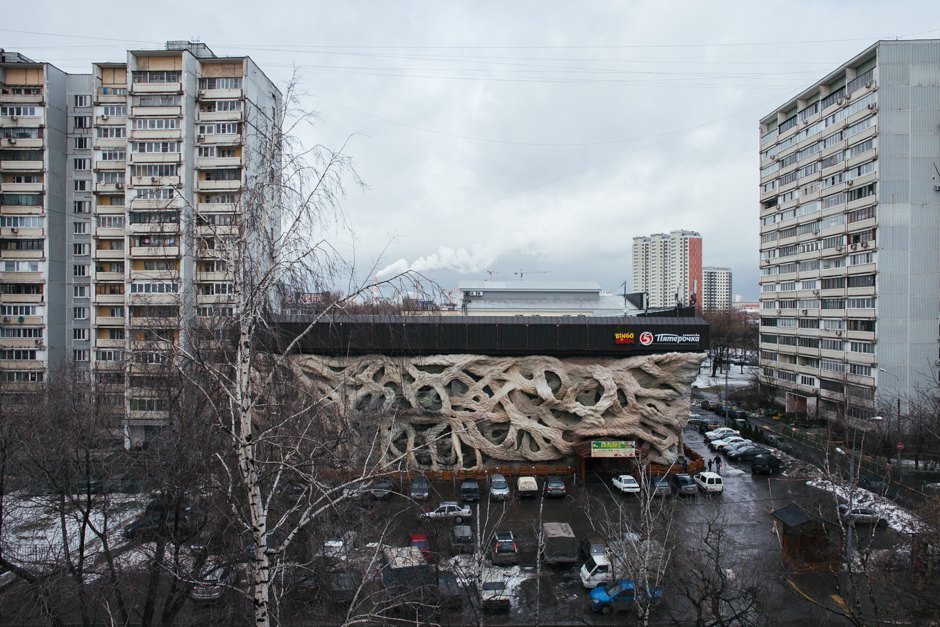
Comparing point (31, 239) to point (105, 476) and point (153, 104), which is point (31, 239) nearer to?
point (153, 104)

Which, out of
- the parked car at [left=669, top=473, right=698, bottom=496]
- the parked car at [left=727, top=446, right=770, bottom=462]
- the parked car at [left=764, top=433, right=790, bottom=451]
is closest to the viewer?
the parked car at [left=669, top=473, right=698, bottom=496]

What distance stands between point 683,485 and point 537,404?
21.5 feet

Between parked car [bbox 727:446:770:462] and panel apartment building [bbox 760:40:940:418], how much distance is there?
582cm

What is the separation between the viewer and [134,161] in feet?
92.2

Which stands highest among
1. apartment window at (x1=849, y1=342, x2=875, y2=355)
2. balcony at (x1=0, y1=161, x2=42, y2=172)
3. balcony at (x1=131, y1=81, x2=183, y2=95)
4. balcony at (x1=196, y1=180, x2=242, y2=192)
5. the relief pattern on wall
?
balcony at (x1=131, y1=81, x2=183, y2=95)

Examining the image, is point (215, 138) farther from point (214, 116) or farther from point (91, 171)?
point (91, 171)

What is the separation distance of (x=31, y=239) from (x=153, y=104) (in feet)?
33.5

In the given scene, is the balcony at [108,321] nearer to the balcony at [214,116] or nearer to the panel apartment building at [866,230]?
the balcony at [214,116]

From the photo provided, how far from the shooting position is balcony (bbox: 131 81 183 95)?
28344 millimetres

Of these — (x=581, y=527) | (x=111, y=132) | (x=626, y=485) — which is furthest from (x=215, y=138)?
(x=626, y=485)

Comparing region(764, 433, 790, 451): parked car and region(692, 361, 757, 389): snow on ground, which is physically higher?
region(764, 433, 790, 451): parked car

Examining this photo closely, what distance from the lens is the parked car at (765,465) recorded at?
24.8 metres

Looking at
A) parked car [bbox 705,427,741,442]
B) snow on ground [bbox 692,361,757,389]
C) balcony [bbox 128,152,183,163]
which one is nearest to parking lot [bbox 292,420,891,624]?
parked car [bbox 705,427,741,442]

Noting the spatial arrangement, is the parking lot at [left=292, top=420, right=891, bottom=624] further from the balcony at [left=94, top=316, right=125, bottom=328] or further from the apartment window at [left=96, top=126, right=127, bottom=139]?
the apartment window at [left=96, top=126, right=127, bottom=139]
